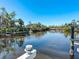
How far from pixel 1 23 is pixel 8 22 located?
225 centimetres

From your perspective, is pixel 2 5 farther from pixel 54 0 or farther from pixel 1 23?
pixel 54 0

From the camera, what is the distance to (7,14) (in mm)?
35250

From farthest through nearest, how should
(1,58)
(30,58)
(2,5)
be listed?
1. (2,5)
2. (1,58)
3. (30,58)

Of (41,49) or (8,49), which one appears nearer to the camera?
(8,49)

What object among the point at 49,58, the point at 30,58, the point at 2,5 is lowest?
the point at 49,58

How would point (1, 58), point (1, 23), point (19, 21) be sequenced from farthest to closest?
point (19, 21) → point (1, 23) → point (1, 58)

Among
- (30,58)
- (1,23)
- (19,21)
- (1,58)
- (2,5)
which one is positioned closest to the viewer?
(30,58)

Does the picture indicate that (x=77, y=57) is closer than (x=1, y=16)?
Yes

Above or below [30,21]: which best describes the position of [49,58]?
below

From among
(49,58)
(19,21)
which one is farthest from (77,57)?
(19,21)

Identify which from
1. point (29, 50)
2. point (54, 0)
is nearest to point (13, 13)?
point (54, 0)

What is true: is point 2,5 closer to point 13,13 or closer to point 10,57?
point 13,13

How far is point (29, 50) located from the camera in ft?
7.05

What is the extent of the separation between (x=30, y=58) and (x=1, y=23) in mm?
36567
